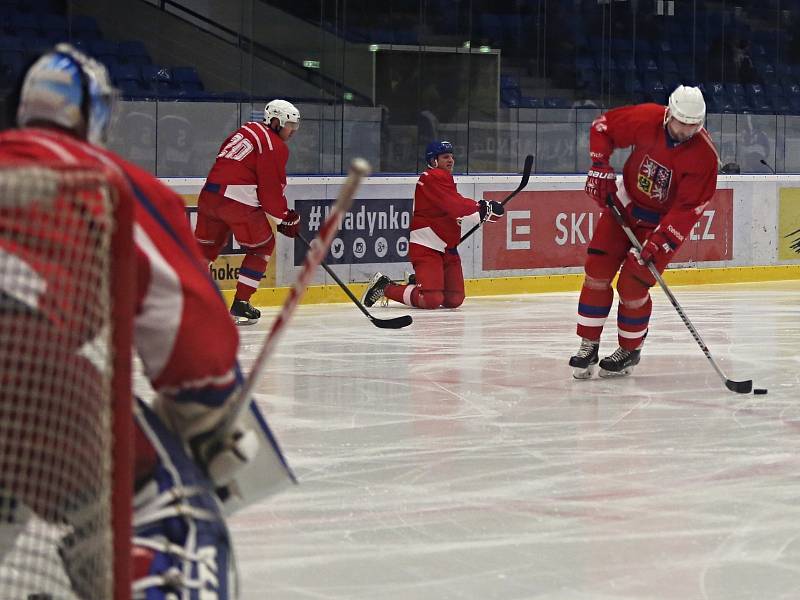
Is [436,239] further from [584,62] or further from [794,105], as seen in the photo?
[794,105]

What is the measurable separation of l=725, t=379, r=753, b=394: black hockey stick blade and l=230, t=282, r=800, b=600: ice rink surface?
0.04 meters

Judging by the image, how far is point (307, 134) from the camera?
1022cm

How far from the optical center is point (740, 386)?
5871mm

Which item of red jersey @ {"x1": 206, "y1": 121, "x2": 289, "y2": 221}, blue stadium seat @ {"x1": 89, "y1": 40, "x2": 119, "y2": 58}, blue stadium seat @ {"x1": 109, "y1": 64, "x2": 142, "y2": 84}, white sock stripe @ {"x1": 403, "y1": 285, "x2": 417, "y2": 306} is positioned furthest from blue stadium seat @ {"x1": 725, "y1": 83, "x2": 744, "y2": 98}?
red jersey @ {"x1": 206, "y1": 121, "x2": 289, "y2": 221}

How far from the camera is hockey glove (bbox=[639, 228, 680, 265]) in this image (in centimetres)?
595

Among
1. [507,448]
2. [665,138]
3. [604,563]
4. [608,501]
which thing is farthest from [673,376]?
[604,563]

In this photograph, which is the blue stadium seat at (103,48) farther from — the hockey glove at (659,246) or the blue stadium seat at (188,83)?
the hockey glove at (659,246)

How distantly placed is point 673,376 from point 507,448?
73.7 inches

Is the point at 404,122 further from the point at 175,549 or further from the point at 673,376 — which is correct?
the point at 175,549

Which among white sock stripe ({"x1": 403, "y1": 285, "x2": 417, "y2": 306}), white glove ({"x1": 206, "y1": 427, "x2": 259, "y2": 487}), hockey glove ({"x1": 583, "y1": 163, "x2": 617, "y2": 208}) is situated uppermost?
hockey glove ({"x1": 583, "y1": 163, "x2": 617, "y2": 208})

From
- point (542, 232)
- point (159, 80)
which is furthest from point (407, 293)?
point (159, 80)

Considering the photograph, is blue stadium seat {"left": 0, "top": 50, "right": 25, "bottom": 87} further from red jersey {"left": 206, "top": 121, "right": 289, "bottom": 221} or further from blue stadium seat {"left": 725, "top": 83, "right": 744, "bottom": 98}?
blue stadium seat {"left": 725, "top": 83, "right": 744, "bottom": 98}

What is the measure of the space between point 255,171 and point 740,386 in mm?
3147

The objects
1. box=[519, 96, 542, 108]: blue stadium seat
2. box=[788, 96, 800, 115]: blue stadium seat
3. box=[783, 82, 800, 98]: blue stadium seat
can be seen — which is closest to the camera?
box=[519, 96, 542, 108]: blue stadium seat
